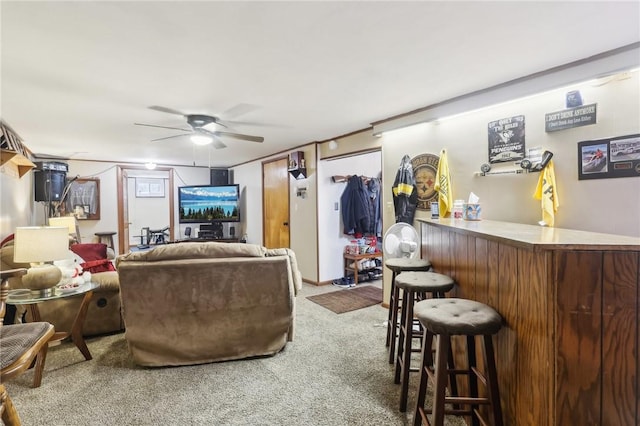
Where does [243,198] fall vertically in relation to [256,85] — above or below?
below

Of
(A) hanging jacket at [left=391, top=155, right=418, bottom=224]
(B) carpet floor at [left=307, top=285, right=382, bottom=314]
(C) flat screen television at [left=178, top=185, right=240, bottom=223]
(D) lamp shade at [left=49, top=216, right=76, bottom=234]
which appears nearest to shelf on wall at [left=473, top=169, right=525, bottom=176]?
(A) hanging jacket at [left=391, top=155, right=418, bottom=224]

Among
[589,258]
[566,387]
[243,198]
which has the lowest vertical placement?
[566,387]

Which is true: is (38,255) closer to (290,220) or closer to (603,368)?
(603,368)

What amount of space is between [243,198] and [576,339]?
6.60 m

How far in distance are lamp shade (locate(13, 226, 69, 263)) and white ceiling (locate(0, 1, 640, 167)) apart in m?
1.12

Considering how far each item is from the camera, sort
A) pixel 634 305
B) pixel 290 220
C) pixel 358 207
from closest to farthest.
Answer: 1. pixel 634 305
2. pixel 358 207
3. pixel 290 220

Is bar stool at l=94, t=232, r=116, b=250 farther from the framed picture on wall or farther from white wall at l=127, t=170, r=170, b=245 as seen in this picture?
the framed picture on wall

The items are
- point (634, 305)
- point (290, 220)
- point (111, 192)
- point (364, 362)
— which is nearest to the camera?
point (634, 305)

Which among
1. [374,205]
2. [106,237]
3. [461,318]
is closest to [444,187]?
[461,318]

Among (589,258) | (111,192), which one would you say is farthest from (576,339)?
(111,192)

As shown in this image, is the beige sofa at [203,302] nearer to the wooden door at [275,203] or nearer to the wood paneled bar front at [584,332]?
the wood paneled bar front at [584,332]

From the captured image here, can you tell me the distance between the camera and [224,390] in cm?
208

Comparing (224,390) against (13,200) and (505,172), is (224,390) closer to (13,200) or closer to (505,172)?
(505,172)

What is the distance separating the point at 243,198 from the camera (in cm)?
711
